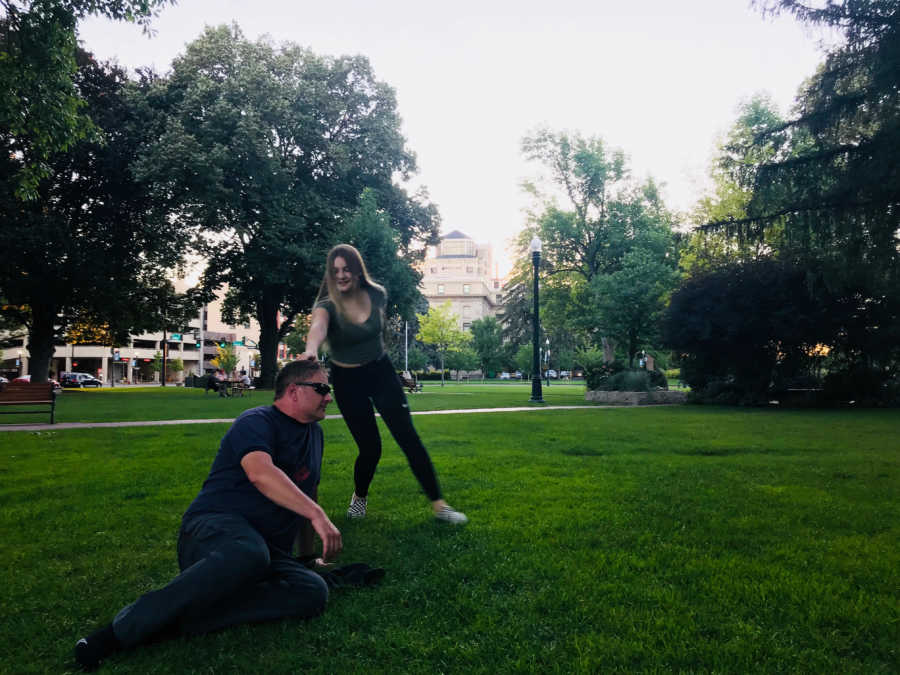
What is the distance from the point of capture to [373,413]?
4.53m

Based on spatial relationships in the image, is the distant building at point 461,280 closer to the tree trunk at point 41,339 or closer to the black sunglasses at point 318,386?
the tree trunk at point 41,339

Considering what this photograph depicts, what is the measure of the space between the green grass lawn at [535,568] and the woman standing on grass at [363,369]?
1.39 ft

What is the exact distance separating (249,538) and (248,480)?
1.01 feet

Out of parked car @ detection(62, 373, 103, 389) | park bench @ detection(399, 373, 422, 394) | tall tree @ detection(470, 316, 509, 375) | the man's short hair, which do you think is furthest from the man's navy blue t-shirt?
tall tree @ detection(470, 316, 509, 375)

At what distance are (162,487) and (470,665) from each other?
471cm

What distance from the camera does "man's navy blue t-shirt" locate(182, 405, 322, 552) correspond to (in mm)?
2836

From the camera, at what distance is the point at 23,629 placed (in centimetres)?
266

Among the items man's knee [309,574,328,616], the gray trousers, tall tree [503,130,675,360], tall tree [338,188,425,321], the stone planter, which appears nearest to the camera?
the gray trousers

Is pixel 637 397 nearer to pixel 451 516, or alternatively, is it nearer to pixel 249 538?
pixel 451 516

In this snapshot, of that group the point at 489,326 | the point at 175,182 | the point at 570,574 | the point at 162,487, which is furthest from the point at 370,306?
the point at 489,326

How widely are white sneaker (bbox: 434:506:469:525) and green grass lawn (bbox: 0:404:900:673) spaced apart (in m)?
0.14

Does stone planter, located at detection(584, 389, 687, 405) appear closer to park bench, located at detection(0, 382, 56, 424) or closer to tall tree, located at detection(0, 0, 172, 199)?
park bench, located at detection(0, 382, 56, 424)

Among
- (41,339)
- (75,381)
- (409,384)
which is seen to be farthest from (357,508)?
(75,381)

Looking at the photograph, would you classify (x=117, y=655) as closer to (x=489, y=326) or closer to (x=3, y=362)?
(x=489, y=326)
